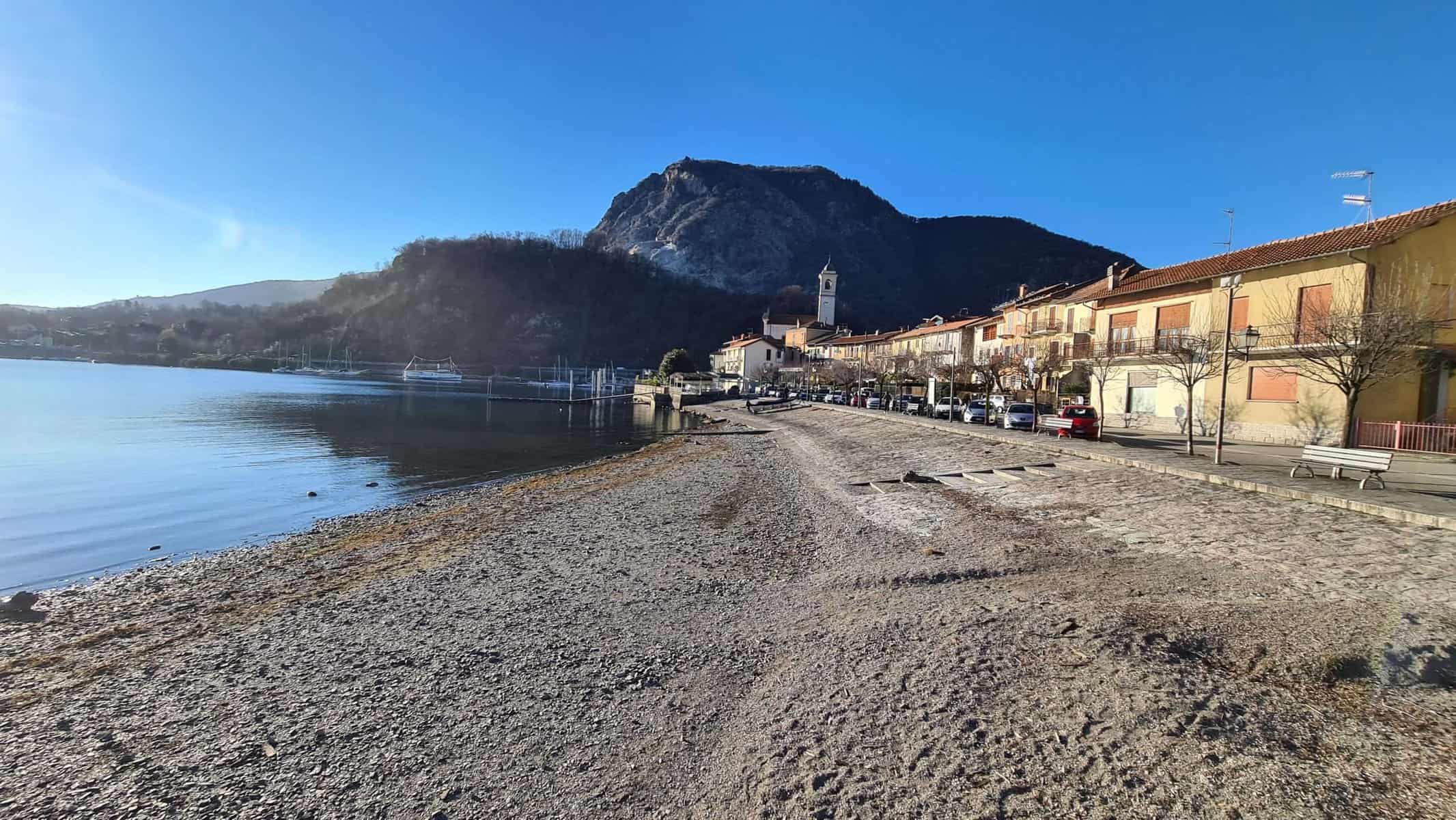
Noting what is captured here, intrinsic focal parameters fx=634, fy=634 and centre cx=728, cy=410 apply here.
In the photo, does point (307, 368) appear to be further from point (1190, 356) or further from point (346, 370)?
point (1190, 356)

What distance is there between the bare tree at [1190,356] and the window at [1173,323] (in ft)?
0.14

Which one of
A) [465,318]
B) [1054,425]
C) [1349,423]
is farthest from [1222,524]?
[465,318]

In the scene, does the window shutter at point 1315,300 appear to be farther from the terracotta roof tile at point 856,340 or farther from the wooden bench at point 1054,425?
the terracotta roof tile at point 856,340

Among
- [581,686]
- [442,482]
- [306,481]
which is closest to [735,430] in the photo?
[442,482]

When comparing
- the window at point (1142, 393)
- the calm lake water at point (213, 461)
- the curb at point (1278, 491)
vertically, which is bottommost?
the calm lake water at point (213, 461)

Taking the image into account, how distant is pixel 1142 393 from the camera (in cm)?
2900

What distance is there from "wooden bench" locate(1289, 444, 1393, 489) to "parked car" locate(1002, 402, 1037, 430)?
15724mm

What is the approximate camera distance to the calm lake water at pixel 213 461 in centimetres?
1385

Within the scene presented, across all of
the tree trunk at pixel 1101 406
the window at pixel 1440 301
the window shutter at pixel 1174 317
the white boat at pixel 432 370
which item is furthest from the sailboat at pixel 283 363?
the window at pixel 1440 301

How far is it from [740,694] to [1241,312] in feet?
88.0

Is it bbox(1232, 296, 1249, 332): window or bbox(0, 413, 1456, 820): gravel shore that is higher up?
bbox(1232, 296, 1249, 332): window

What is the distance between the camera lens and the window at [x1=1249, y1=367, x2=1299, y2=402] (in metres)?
21.3

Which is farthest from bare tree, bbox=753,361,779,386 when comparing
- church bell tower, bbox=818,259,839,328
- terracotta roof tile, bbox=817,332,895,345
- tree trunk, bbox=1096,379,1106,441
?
tree trunk, bbox=1096,379,1106,441

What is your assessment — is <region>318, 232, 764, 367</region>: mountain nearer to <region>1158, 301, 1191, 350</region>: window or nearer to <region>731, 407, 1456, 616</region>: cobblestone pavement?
<region>1158, 301, 1191, 350</region>: window
